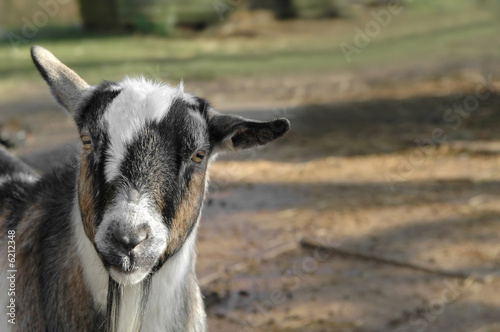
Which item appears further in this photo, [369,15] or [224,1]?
[369,15]

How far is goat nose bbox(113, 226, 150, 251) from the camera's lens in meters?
2.91

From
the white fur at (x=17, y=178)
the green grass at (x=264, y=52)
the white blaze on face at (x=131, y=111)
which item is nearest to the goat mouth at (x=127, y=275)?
the white blaze on face at (x=131, y=111)

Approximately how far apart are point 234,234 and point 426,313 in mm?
2057

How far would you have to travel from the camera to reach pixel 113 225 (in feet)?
9.66

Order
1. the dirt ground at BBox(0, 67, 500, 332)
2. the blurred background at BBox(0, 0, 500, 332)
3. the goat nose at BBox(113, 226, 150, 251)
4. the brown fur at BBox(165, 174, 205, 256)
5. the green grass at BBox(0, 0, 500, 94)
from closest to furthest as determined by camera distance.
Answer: the goat nose at BBox(113, 226, 150, 251)
the brown fur at BBox(165, 174, 205, 256)
the dirt ground at BBox(0, 67, 500, 332)
the blurred background at BBox(0, 0, 500, 332)
the green grass at BBox(0, 0, 500, 94)

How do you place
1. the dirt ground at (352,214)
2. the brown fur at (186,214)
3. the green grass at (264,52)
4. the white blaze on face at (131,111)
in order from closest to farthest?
the white blaze on face at (131,111), the brown fur at (186,214), the dirt ground at (352,214), the green grass at (264,52)

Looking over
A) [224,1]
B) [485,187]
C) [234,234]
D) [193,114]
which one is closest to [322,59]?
[224,1]

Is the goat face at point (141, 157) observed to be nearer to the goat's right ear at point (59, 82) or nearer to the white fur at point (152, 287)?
the goat's right ear at point (59, 82)

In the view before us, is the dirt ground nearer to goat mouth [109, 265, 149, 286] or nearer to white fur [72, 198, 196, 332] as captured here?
white fur [72, 198, 196, 332]

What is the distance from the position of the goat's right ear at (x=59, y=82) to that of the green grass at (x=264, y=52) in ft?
26.1

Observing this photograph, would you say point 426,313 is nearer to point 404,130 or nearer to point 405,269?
point 405,269

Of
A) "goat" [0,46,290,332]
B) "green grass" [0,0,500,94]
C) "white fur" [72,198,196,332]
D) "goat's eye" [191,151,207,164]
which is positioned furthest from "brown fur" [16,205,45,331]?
"green grass" [0,0,500,94]

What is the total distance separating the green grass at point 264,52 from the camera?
42.8 feet

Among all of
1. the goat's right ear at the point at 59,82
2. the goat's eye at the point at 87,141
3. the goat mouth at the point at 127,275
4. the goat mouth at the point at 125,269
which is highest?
the goat's right ear at the point at 59,82
